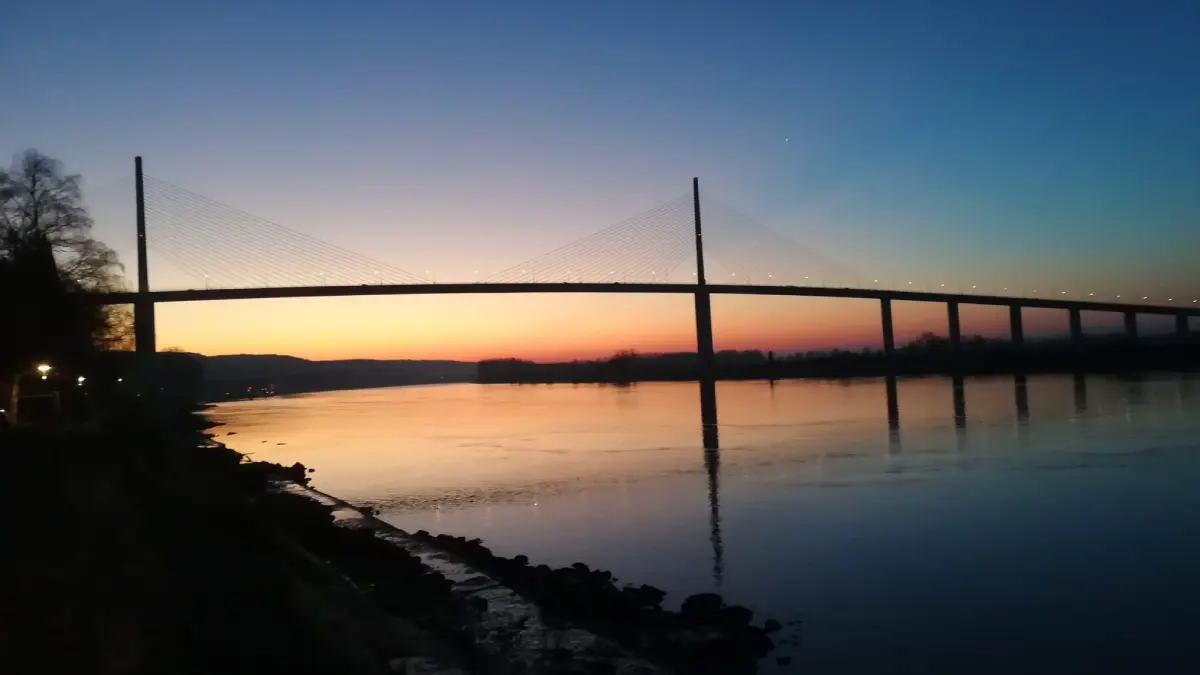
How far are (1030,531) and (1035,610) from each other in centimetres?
307

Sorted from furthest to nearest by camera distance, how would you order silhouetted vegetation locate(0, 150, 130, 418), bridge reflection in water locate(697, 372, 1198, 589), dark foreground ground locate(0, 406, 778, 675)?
1. silhouetted vegetation locate(0, 150, 130, 418)
2. bridge reflection in water locate(697, 372, 1198, 589)
3. dark foreground ground locate(0, 406, 778, 675)

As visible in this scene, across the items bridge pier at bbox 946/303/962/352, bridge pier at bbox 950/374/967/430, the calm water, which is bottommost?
the calm water

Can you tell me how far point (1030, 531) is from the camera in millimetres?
9719

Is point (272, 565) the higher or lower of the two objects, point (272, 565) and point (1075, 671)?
the higher

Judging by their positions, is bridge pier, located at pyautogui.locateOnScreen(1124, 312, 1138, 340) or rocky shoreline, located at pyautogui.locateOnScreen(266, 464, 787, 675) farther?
bridge pier, located at pyautogui.locateOnScreen(1124, 312, 1138, 340)

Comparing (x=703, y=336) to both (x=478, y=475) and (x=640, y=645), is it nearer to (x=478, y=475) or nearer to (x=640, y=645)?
(x=478, y=475)

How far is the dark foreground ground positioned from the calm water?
875mm

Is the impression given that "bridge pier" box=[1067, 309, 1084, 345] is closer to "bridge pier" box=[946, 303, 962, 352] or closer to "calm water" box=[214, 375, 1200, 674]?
"bridge pier" box=[946, 303, 962, 352]

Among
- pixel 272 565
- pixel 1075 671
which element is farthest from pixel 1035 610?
pixel 272 565

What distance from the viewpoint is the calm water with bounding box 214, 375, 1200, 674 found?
6492mm

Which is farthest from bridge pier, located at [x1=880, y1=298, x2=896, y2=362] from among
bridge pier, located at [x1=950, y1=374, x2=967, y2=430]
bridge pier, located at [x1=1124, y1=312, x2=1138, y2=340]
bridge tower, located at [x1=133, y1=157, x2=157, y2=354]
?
bridge tower, located at [x1=133, y1=157, x2=157, y2=354]

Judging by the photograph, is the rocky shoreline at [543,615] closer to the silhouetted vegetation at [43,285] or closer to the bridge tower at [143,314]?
the silhouetted vegetation at [43,285]

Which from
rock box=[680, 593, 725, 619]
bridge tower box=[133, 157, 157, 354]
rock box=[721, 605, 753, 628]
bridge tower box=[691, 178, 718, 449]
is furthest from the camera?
bridge tower box=[691, 178, 718, 449]

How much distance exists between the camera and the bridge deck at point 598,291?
128 ft
